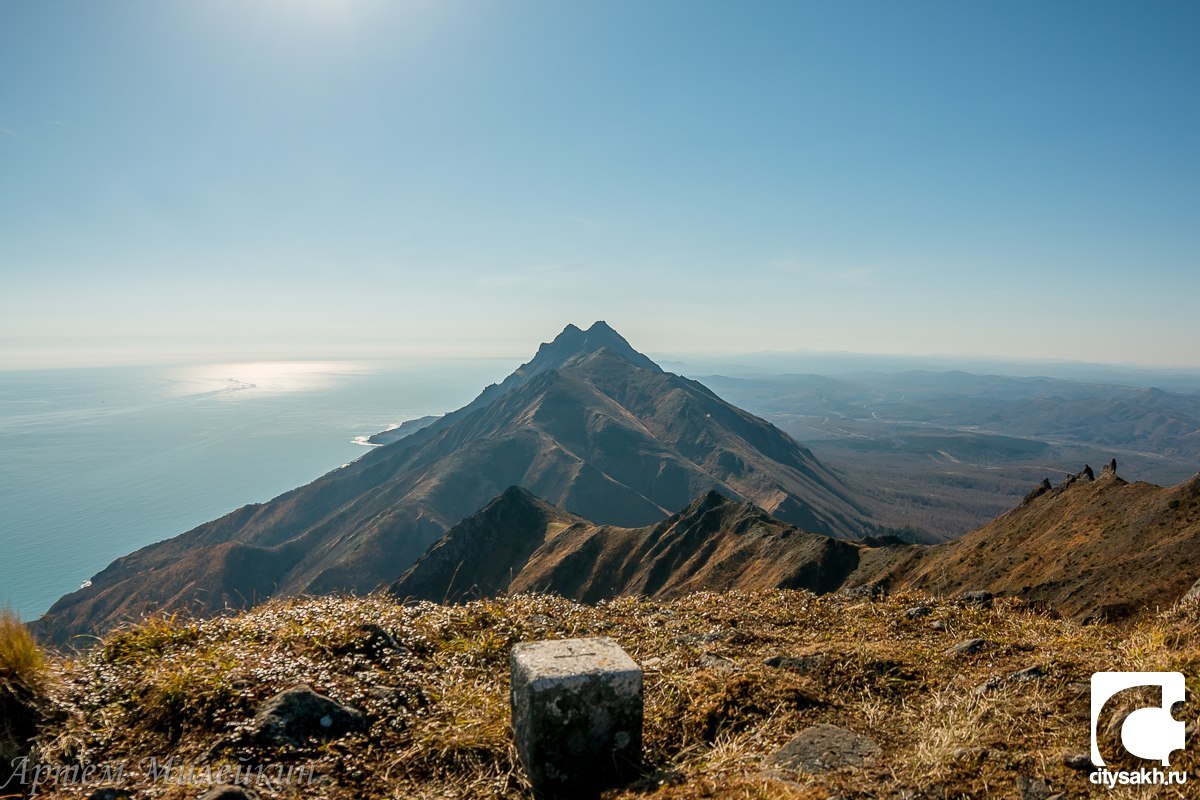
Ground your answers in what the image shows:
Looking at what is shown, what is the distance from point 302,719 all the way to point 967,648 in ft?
25.9

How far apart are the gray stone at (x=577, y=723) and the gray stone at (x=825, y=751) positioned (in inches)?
50.0

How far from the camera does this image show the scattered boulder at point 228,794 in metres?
3.90

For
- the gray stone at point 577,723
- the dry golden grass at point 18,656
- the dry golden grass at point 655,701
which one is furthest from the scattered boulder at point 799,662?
the dry golden grass at point 18,656

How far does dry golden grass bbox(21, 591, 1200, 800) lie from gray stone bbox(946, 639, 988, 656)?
173 mm

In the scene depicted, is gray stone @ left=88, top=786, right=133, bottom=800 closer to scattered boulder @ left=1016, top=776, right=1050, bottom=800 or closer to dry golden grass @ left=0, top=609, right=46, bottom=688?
dry golden grass @ left=0, top=609, right=46, bottom=688

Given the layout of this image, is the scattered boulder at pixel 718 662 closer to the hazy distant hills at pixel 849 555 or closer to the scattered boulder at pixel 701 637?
the scattered boulder at pixel 701 637

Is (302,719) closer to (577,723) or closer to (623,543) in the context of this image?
(577,723)

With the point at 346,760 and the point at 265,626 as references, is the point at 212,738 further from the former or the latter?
the point at 265,626

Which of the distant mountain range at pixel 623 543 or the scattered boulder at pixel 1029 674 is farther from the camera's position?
the distant mountain range at pixel 623 543

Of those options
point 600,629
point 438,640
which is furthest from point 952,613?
point 438,640

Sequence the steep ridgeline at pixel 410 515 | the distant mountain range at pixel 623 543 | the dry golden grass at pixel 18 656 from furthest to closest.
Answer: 1. the steep ridgeline at pixel 410 515
2. the distant mountain range at pixel 623 543
3. the dry golden grass at pixel 18 656

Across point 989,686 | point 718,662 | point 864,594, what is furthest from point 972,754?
point 864,594

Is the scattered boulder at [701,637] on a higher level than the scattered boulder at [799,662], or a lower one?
lower

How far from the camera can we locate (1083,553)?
2661 centimetres
